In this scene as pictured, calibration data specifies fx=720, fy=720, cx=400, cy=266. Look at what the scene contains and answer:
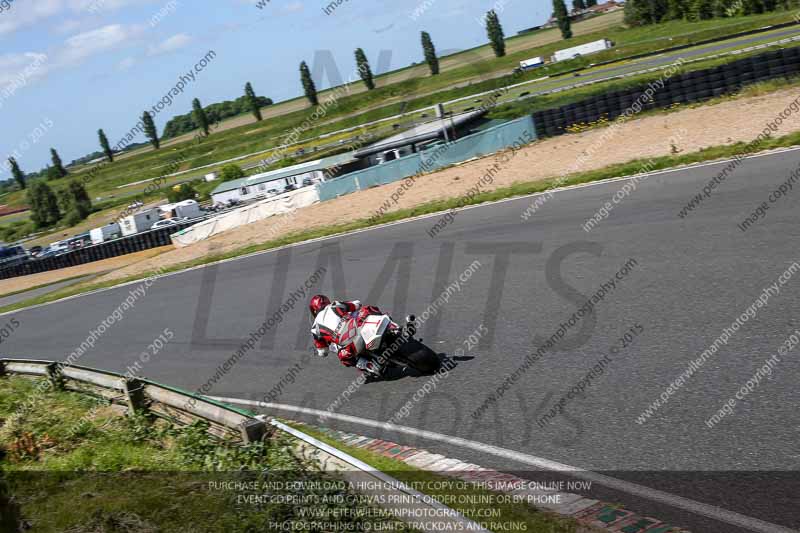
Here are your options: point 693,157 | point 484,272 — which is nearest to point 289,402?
point 484,272

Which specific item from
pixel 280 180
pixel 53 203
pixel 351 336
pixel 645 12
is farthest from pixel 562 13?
pixel 351 336

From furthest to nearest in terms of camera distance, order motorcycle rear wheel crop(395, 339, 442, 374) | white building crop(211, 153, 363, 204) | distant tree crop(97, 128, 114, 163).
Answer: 1. distant tree crop(97, 128, 114, 163)
2. white building crop(211, 153, 363, 204)
3. motorcycle rear wheel crop(395, 339, 442, 374)

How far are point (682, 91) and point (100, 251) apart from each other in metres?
32.5

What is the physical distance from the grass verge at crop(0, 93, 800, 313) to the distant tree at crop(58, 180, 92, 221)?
54.2 m

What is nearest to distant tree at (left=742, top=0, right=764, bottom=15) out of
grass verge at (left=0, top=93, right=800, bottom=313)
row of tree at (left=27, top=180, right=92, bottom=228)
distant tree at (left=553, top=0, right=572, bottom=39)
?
distant tree at (left=553, top=0, right=572, bottom=39)

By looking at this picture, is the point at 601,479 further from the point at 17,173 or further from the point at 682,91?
the point at 17,173

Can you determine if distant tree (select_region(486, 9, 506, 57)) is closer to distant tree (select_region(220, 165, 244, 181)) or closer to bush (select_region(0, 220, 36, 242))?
distant tree (select_region(220, 165, 244, 181))

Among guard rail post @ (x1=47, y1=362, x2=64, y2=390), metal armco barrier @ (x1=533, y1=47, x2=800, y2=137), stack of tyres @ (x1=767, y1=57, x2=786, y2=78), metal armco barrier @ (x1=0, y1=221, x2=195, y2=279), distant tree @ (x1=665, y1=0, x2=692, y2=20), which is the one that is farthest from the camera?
distant tree @ (x1=665, y1=0, x2=692, y2=20)

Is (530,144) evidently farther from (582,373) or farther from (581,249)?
(582,373)

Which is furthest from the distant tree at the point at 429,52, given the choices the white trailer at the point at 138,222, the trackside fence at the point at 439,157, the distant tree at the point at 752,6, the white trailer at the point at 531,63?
the trackside fence at the point at 439,157

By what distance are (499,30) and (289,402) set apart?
77.1 metres

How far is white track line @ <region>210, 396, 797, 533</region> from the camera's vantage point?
5340 mm

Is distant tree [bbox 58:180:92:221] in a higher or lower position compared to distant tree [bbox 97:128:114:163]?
lower

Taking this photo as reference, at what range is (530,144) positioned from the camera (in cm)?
2891
